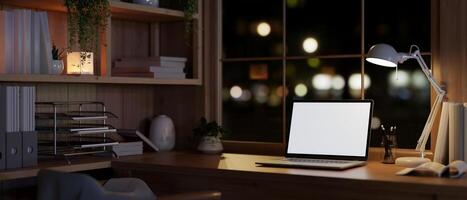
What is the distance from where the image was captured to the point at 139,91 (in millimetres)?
3855

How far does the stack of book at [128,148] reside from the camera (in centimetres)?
336

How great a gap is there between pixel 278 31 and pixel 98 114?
105 cm

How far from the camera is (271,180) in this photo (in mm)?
2717

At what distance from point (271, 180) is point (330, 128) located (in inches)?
21.8

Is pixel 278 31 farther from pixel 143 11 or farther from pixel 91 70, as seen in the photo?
pixel 91 70

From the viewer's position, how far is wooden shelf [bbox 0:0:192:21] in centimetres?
312

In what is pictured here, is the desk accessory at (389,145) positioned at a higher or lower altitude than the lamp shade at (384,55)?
lower

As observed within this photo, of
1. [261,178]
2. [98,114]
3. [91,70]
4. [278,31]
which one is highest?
[278,31]

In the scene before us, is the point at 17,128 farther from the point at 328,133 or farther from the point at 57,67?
the point at 328,133

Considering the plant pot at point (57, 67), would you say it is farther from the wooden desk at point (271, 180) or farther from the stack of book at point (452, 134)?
the stack of book at point (452, 134)

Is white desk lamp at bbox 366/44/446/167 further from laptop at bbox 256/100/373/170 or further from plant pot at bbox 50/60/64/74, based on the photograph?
plant pot at bbox 50/60/64/74

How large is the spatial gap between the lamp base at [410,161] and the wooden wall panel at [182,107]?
1.23 meters

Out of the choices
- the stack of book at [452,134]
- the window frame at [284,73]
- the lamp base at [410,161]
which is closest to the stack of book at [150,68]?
the window frame at [284,73]

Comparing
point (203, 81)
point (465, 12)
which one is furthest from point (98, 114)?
point (465, 12)
